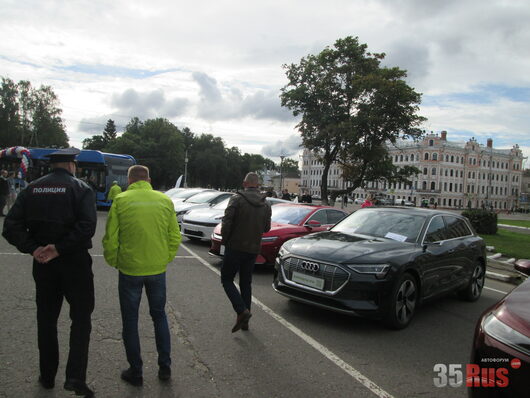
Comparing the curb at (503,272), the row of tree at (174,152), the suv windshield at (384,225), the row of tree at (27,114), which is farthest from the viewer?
the row of tree at (174,152)

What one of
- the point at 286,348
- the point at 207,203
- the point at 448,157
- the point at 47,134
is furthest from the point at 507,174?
the point at 286,348

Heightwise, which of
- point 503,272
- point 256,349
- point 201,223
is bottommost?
point 503,272

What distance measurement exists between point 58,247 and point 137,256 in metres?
0.62

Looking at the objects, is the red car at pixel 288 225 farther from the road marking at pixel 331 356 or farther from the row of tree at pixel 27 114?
the row of tree at pixel 27 114

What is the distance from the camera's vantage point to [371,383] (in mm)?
3678

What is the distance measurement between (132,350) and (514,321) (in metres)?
2.83

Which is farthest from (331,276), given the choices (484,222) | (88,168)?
(88,168)

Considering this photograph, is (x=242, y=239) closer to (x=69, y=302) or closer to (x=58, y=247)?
(x=69, y=302)

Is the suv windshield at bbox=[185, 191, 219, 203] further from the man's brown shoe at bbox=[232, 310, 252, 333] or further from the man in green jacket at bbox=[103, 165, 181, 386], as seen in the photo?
the man in green jacket at bbox=[103, 165, 181, 386]

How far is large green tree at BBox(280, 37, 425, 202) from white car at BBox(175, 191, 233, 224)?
15.8m

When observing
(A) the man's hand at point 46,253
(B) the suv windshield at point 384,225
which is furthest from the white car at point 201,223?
(A) the man's hand at point 46,253

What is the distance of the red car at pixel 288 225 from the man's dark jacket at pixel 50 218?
202 inches

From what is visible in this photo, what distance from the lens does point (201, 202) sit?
15320mm

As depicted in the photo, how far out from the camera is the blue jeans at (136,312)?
346 centimetres
